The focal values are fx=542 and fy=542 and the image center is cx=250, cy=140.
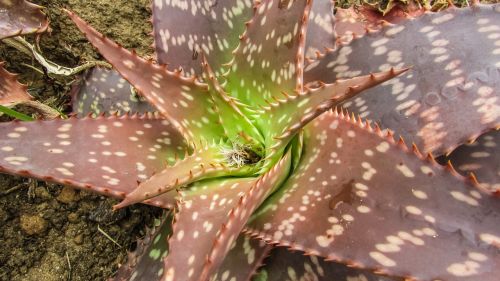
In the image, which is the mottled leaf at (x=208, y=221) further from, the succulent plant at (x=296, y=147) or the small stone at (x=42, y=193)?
the small stone at (x=42, y=193)

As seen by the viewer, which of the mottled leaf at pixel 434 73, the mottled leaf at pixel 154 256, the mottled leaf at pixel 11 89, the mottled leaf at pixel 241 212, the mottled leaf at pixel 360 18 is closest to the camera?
the mottled leaf at pixel 241 212

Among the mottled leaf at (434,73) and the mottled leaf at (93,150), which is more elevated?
the mottled leaf at (434,73)

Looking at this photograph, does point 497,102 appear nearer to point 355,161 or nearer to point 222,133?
point 355,161

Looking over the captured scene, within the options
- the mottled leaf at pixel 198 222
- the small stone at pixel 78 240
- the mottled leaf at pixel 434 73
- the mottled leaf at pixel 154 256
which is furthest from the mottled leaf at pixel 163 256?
the mottled leaf at pixel 434 73

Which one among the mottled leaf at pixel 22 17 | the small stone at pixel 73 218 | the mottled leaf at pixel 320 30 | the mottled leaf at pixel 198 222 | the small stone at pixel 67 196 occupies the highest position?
the mottled leaf at pixel 320 30

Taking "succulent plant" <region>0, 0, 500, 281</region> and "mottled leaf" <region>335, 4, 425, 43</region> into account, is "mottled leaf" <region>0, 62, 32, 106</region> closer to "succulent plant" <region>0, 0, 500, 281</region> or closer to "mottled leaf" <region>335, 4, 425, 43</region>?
"succulent plant" <region>0, 0, 500, 281</region>

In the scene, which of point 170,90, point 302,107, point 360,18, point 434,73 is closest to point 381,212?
point 302,107

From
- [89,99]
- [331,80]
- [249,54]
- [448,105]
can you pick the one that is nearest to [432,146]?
[448,105]
